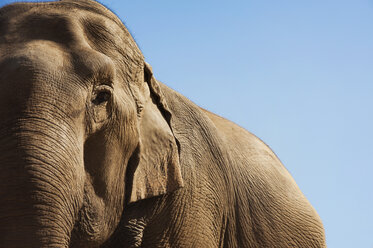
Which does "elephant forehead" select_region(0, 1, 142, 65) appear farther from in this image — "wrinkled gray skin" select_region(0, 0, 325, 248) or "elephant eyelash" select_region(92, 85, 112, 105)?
"elephant eyelash" select_region(92, 85, 112, 105)

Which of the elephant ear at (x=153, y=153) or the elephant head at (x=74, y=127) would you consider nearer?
the elephant head at (x=74, y=127)

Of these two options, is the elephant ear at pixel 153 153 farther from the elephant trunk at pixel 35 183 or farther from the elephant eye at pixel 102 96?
the elephant trunk at pixel 35 183

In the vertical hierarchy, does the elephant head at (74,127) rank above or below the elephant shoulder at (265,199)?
above

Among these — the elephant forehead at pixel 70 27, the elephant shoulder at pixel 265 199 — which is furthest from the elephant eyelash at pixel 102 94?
the elephant shoulder at pixel 265 199

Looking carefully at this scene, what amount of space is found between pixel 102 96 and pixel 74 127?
39 cm

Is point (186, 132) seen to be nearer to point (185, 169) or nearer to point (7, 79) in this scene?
point (185, 169)

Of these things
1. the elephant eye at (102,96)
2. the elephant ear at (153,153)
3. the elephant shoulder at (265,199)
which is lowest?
the elephant shoulder at (265,199)

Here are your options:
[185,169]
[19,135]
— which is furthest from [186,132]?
[19,135]

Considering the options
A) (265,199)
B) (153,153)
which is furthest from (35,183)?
(265,199)

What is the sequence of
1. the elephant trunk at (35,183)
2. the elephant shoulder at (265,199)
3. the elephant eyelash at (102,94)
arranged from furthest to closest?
the elephant shoulder at (265,199), the elephant eyelash at (102,94), the elephant trunk at (35,183)

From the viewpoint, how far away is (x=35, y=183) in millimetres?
3395

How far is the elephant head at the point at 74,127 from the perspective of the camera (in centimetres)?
341

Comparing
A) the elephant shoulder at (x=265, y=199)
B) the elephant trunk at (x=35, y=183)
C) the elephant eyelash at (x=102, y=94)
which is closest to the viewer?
the elephant trunk at (x=35, y=183)

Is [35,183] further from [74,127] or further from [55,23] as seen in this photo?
[55,23]
